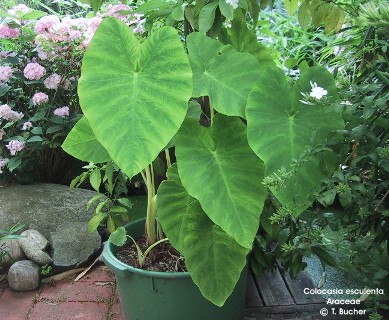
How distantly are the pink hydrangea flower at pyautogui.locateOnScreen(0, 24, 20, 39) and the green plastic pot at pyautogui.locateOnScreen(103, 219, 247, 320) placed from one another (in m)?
1.29

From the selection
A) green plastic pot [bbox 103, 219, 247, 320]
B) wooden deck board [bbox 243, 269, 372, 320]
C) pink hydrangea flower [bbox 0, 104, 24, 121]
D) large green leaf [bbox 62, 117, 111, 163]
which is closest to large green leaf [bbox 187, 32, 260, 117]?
large green leaf [bbox 62, 117, 111, 163]

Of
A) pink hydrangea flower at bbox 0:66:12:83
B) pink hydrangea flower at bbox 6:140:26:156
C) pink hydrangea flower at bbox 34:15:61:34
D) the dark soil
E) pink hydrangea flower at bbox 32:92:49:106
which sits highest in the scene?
pink hydrangea flower at bbox 34:15:61:34

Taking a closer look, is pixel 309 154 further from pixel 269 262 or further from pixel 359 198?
pixel 269 262

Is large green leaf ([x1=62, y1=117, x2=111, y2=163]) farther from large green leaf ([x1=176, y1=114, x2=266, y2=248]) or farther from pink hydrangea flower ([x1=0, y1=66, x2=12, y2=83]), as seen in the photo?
pink hydrangea flower ([x1=0, y1=66, x2=12, y2=83])

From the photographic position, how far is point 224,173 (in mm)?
1426

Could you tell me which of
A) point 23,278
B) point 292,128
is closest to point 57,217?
point 23,278

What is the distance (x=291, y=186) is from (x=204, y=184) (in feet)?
0.75

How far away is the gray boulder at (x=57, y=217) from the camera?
7.48 ft

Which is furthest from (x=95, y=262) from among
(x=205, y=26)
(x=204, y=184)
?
(x=205, y=26)

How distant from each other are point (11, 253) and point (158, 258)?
800 mm

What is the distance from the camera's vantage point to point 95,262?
2324 mm

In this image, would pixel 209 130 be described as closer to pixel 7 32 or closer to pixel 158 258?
pixel 158 258

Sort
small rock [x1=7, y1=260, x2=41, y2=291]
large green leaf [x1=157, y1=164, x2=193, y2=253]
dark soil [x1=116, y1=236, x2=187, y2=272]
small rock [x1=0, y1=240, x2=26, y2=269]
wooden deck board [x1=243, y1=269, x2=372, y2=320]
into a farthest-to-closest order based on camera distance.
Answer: small rock [x1=0, y1=240, x2=26, y2=269] → small rock [x1=7, y1=260, x2=41, y2=291] → wooden deck board [x1=243, y1=269, x2=372, y2=320] → dark soil [x1=116, y1=236, x2=187, y2=272] → large green leaf [x1=157, y1=164, x2=193, y2=253]

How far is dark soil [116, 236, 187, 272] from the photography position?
1.74 metres
